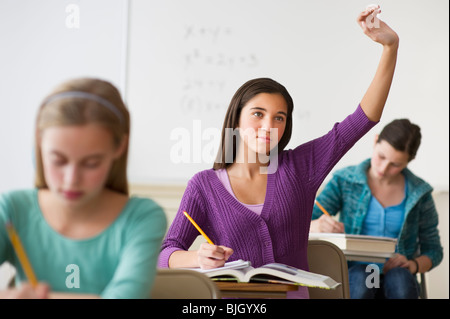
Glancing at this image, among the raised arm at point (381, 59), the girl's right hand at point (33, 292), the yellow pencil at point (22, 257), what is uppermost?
the raised arm at point (381, 59)

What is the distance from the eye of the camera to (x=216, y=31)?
10.2ft

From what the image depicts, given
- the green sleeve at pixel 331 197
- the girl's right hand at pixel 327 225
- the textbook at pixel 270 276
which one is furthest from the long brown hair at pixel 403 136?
the textbook at pixel 270 276

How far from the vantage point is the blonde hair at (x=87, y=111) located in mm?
706

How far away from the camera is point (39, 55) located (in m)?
2.80

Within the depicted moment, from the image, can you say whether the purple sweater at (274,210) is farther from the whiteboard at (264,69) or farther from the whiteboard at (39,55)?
the whiteboard at (264,69)

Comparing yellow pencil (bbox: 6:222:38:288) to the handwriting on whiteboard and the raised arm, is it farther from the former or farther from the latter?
the handwriting on whiteboard

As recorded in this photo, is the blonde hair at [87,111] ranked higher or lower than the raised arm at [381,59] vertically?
lower

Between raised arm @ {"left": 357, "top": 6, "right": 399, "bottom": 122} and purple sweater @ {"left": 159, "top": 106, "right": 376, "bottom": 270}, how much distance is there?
0.12 ft

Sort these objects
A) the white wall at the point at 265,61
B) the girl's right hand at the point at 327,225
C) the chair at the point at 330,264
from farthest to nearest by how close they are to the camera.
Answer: the white wall at the point at 265,61
the girl's right hand at the point at 327,225
the chair at the point at 330,264

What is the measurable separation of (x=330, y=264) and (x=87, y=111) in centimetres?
108

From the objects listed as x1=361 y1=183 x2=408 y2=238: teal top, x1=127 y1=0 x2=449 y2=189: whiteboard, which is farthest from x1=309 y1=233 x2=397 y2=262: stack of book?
x1=127 y1=0 x2=449 y2=189: whiteboard

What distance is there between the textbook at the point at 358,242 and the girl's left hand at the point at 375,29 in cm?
81

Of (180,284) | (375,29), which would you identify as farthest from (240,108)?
(180,284)

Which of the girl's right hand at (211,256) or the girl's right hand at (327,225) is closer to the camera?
the girl's right hand at (211,256)
